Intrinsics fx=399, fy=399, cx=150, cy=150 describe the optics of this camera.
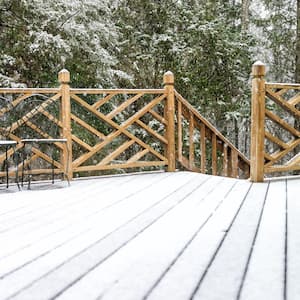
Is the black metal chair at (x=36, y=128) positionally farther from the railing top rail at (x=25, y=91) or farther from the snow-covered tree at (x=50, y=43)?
the snow-covered tree at (x=50, y=43)

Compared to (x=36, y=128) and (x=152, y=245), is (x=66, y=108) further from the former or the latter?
(x=152, y=245)

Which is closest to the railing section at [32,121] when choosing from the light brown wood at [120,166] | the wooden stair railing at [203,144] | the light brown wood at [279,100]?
the light brown wood at [120,166]

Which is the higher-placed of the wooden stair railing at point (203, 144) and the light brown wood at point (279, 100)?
the light brown wood at point (279, 100)

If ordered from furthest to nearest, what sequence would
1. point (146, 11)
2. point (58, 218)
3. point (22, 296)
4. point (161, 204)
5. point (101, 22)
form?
point (146, 11) < point (101, 22) < point (161, 204) < point (58, 218) < point (22, 296)

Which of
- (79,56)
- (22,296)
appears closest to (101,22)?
(79,56)

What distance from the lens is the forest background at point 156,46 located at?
5973 mm

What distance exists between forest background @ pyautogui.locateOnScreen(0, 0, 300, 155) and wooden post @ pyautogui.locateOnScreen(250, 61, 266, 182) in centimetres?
304

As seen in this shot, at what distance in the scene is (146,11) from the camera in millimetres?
8047

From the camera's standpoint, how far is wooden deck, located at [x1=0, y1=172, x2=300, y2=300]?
140 cm

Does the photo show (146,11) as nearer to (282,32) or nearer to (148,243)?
(282,32)

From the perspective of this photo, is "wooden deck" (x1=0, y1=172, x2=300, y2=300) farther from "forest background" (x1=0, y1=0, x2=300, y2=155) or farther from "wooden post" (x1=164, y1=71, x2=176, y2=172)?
"forest background" (x1=0, y1=0, x2=300, y2=155)

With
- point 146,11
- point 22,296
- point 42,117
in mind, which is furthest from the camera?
point 146,11

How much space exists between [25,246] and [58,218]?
58cm

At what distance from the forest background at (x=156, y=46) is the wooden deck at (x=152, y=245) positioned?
3.33m
